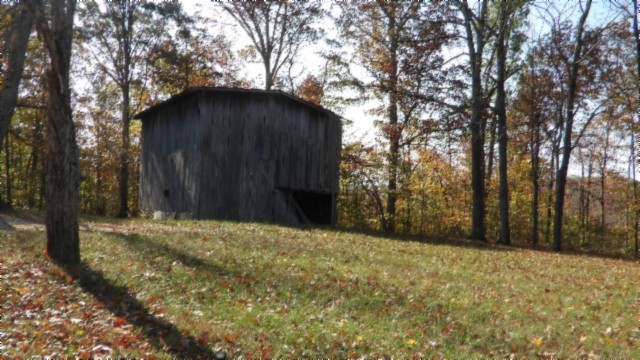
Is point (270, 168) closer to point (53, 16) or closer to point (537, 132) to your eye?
point (53, 16)

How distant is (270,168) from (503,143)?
1160cm

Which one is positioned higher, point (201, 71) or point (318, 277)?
point (201, 71)

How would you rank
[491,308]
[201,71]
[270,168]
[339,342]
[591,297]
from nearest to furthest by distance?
[339,342], [491,308], [591,297], [270,168], [201,71]

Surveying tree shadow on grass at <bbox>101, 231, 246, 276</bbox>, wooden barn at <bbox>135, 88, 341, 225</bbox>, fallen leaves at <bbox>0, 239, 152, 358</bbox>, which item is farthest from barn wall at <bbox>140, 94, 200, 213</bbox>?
fallen leaves at <bbox>0, 239, 152, 358</bbox>

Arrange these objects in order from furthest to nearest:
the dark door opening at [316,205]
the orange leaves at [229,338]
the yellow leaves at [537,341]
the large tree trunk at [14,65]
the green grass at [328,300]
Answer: the dark door opening at [316,205], the large tree trunk at [14,65], the yellow leaves at [537,341], the green grass at [328,300], the orange leaves at [229,338]

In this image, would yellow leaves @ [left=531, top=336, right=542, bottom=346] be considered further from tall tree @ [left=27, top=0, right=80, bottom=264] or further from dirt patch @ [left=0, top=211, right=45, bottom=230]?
dirt patch @ [left=0, top=211, right=45, bottom=230]

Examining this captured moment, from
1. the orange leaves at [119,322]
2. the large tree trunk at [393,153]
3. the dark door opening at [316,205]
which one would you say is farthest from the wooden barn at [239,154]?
the orange leaves at [119,322]

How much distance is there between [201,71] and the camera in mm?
→ 37188

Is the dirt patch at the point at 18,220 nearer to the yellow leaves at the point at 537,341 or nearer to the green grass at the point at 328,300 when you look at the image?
the green grass at the point at 328,300

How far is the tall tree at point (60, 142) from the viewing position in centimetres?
924

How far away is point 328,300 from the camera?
356 inches

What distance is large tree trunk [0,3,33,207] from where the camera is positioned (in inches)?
701

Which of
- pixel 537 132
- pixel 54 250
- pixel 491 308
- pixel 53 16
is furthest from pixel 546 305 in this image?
pixel 537 132

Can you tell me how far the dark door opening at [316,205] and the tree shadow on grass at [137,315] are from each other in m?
17.9
